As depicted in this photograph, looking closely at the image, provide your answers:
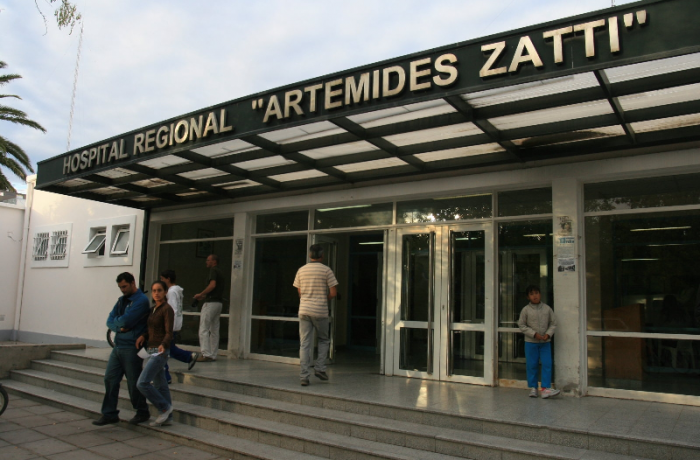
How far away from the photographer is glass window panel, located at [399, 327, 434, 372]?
24.6 feet

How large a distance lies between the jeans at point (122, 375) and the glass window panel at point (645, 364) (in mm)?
5145

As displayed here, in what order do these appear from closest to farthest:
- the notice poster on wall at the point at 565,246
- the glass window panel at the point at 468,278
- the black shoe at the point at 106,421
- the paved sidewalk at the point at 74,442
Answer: the paved sidewalk at the point at 74,442, the black shoe at the point at 106,421, the notice poster on wall at the point at 565,246, the glass window panel at the point at 468,278

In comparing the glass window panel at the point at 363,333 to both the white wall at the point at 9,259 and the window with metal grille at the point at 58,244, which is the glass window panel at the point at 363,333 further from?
the white wall at the point at 9,259

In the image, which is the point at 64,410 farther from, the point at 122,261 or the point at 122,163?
the point at 122,261

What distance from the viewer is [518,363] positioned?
7000 mm

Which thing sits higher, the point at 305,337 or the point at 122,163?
the point at 122,163

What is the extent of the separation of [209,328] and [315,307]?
2823 millimetres

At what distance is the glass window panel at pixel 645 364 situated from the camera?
19.1 feet

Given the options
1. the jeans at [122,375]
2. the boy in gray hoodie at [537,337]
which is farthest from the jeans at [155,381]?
the boy in gray hoodie at [537,337]

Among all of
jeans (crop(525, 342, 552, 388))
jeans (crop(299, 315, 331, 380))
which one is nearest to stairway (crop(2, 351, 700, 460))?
Result: jeans (crop(299, 315, 331, 380))

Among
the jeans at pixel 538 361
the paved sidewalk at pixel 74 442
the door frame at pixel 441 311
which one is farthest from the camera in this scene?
the door frame at pixel 441 311

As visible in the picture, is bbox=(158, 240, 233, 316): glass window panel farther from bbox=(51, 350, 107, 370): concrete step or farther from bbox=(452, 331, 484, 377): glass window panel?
bbox=(452, 331, 484, 377): glass window panel

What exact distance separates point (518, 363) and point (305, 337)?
277 centimetres

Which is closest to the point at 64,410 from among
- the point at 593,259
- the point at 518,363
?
the point at 518,363
